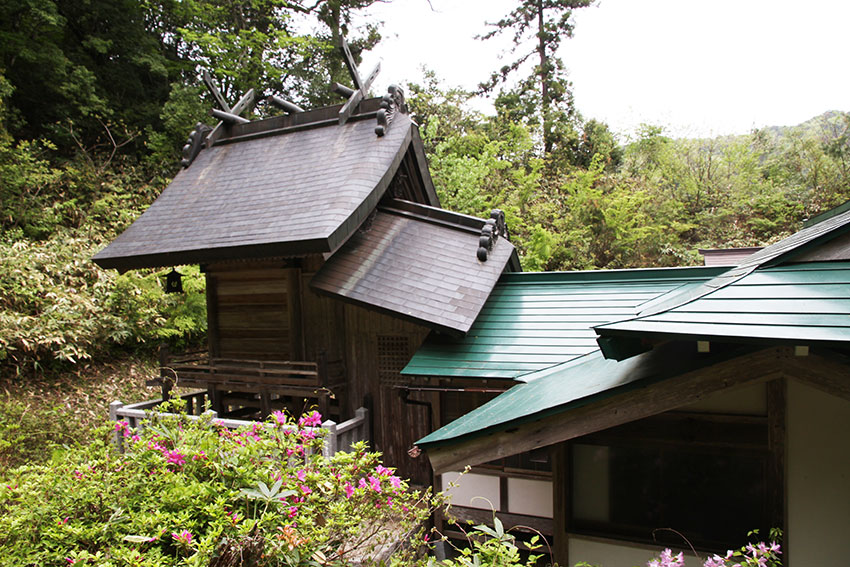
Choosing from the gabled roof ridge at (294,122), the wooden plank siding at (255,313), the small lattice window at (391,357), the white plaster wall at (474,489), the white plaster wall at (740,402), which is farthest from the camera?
the gabled roof ridge at (294,122)

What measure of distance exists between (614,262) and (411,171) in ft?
28.3

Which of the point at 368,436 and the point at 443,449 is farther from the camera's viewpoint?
the point at 368,436

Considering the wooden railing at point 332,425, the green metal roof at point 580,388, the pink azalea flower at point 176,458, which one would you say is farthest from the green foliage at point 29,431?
the green metal roof at point 580,388

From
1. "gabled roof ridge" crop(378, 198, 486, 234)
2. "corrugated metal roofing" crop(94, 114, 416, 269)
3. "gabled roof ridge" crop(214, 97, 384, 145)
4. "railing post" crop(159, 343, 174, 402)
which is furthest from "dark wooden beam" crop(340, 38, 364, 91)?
"railing post" crop(159, 343, 174, 402)

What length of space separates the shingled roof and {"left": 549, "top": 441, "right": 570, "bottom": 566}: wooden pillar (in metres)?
4.22

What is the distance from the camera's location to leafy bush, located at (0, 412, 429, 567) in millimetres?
2777

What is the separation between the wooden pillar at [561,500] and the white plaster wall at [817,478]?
1.55 m

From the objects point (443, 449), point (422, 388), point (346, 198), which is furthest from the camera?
point (346, 198)

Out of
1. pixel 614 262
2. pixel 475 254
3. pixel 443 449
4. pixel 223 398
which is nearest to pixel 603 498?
pixel 443 449

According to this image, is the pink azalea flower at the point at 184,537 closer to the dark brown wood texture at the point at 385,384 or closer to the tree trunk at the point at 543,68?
the dark brown wood texture at the point at 385,384

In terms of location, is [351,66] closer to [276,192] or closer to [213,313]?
[276,192]

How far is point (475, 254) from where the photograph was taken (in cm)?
804

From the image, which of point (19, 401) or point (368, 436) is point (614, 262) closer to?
point (368, 436)

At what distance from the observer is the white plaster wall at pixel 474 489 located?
243 inches
